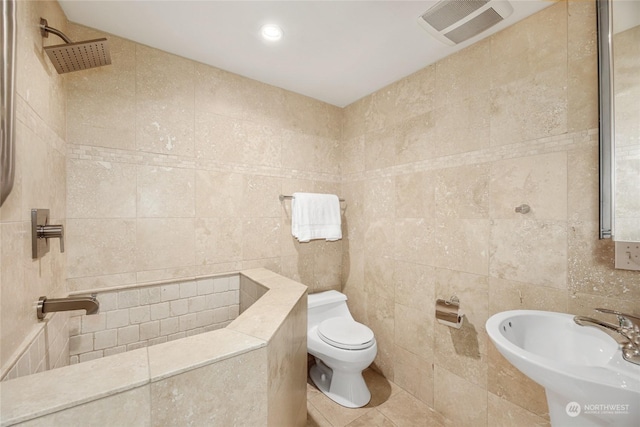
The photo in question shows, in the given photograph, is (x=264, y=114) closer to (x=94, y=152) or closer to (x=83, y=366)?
(x=94, y=152)

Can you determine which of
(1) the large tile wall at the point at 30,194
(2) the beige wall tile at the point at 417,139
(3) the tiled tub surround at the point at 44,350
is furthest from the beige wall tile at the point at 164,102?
(2) the beige wall tile at the point at 417,139

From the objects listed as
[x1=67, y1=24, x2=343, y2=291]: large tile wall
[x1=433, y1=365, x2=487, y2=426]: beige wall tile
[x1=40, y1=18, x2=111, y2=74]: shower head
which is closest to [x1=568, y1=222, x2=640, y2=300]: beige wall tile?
[x1=433, y1=365, x2=487, y2=426]: beige wall tile

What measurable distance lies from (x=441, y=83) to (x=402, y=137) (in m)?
0.42

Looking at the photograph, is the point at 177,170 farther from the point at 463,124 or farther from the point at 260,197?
the point at 463,124

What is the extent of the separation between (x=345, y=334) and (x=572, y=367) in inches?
48.7

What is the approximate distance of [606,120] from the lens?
1.10 m

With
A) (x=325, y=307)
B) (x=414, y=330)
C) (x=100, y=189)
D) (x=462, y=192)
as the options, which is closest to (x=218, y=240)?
(x=100, y=189)

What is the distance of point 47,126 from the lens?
3.69ft

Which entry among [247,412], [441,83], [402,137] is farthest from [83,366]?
[441,83]

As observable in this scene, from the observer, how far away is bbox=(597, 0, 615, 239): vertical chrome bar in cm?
108

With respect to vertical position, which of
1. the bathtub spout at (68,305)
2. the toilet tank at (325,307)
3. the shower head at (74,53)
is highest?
the shower head at (74,53)

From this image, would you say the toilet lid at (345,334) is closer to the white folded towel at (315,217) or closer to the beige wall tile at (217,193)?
the white folded towel at (315,217)

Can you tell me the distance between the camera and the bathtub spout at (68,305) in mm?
965

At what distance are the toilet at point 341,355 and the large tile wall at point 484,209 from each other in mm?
338
